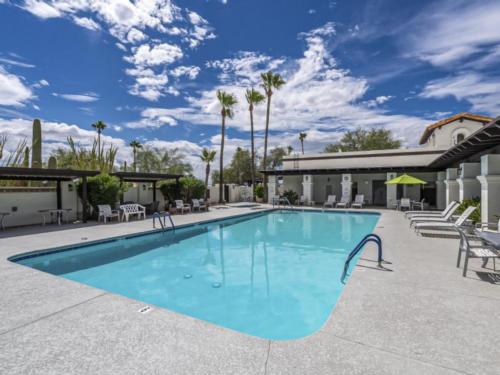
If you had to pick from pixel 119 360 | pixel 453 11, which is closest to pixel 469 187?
pixel 453 11

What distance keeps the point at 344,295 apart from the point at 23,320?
4414mm

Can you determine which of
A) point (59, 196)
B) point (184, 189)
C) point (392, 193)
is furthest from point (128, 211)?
point (392, 193)

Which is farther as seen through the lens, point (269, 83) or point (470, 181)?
point (269, 83)

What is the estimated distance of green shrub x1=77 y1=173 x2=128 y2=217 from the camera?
45.2 ft

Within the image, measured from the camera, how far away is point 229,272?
24.1 ft

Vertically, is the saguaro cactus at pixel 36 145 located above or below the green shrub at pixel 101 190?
above

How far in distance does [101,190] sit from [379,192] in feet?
69.9

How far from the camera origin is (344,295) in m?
4.28

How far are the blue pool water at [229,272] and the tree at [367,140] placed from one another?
1268 inches

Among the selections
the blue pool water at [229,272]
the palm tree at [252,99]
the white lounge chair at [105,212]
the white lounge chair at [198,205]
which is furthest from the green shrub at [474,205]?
the palm tree at [252,99]

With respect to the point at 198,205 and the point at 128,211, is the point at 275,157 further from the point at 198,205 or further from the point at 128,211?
the point at 128,211

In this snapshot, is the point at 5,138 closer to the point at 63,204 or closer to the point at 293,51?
the point at 63,204

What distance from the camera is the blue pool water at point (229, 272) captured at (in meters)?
5.05

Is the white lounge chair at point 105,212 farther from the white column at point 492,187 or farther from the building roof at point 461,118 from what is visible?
the building roof at point 461,118
